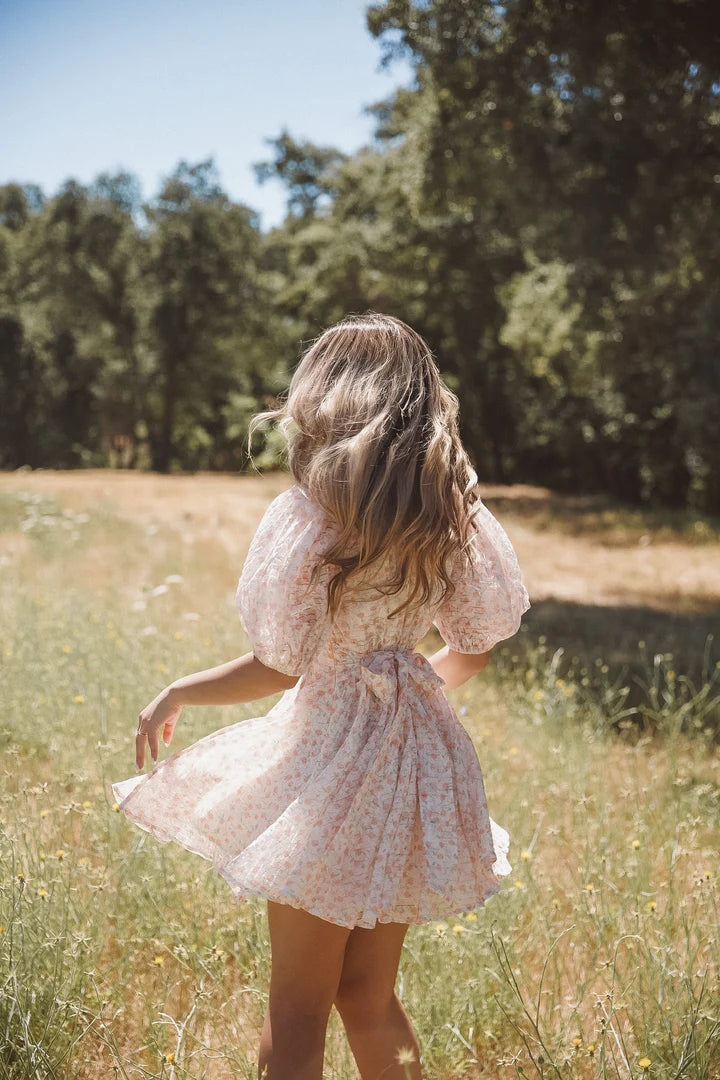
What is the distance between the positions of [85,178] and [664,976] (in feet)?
121

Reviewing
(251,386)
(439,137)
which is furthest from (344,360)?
(251,386)

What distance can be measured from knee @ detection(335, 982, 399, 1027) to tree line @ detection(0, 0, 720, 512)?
1.21 meters

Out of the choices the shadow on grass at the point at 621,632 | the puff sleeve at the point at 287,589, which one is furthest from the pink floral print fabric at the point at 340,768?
the shadow on grass at the point at 621,632

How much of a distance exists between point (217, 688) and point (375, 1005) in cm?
80

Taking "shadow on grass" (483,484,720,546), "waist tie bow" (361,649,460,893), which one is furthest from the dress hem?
"shadow on grass" (483,484,720,546)

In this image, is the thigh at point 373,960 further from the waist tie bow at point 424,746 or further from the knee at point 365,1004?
the waist tie bow at point 424,746

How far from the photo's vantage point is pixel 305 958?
1.92 metres

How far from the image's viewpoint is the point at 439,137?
10227 mm

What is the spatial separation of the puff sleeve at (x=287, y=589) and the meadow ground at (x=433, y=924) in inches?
34.7

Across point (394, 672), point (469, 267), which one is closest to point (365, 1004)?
point (394, 672)

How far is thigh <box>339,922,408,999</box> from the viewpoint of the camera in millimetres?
2041

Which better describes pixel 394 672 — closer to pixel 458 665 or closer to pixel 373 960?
pixel 458 665

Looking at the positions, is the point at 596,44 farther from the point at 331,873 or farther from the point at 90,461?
the point at 90,461

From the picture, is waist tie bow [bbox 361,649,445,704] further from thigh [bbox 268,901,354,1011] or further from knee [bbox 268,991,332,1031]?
knee [bbox 268,991,332,1031]
